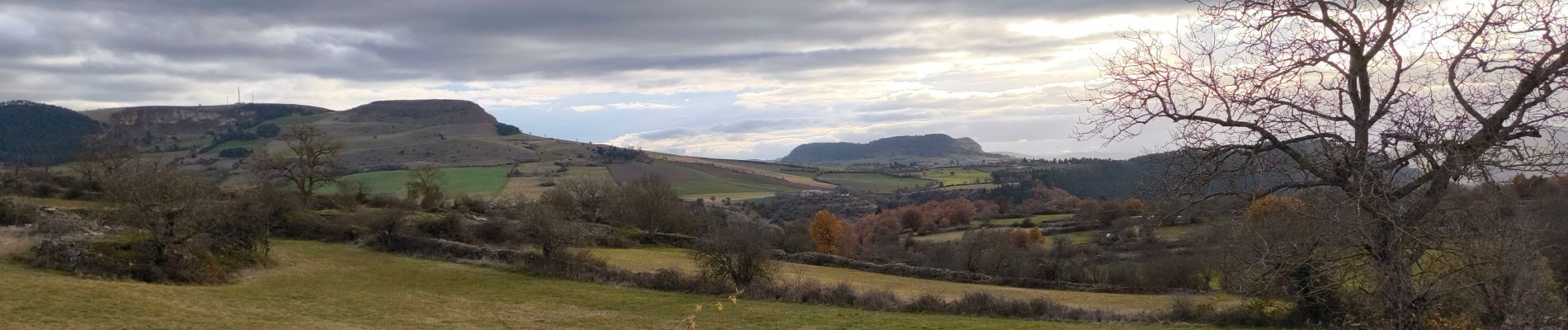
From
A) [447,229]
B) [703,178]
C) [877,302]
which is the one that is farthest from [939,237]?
[703,178]

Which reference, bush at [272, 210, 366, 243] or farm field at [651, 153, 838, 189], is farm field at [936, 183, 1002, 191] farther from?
bush at [272, 210, 366, 243]

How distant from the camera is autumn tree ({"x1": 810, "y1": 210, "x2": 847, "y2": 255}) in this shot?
7769 cm

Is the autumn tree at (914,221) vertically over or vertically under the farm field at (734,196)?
under

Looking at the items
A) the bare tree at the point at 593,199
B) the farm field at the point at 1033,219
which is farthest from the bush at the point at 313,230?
the farm field at the point at 1033,219

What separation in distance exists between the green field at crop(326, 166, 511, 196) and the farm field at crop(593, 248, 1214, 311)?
5320cm

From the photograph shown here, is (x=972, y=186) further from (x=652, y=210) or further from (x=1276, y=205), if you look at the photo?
(x=1276, y=205)

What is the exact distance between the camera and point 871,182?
161375 millimetres

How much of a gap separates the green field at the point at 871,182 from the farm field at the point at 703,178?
1340cm

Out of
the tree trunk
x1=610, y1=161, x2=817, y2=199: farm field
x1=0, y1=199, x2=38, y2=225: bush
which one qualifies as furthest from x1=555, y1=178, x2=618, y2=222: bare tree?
the tree trunk

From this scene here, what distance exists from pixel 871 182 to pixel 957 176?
56.3ft

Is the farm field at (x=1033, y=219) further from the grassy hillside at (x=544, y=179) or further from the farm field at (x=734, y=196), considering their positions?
the grassy hillside at (x=544, y=179)

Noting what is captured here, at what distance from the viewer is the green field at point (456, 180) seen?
3684 inches

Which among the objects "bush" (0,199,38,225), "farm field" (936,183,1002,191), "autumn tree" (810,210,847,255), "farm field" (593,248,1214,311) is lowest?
"autumn tree" (810,210,847,255)

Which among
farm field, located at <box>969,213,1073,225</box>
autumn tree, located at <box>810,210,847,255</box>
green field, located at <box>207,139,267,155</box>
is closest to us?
autumn tree, located at <box>810,210,847,255</box>
